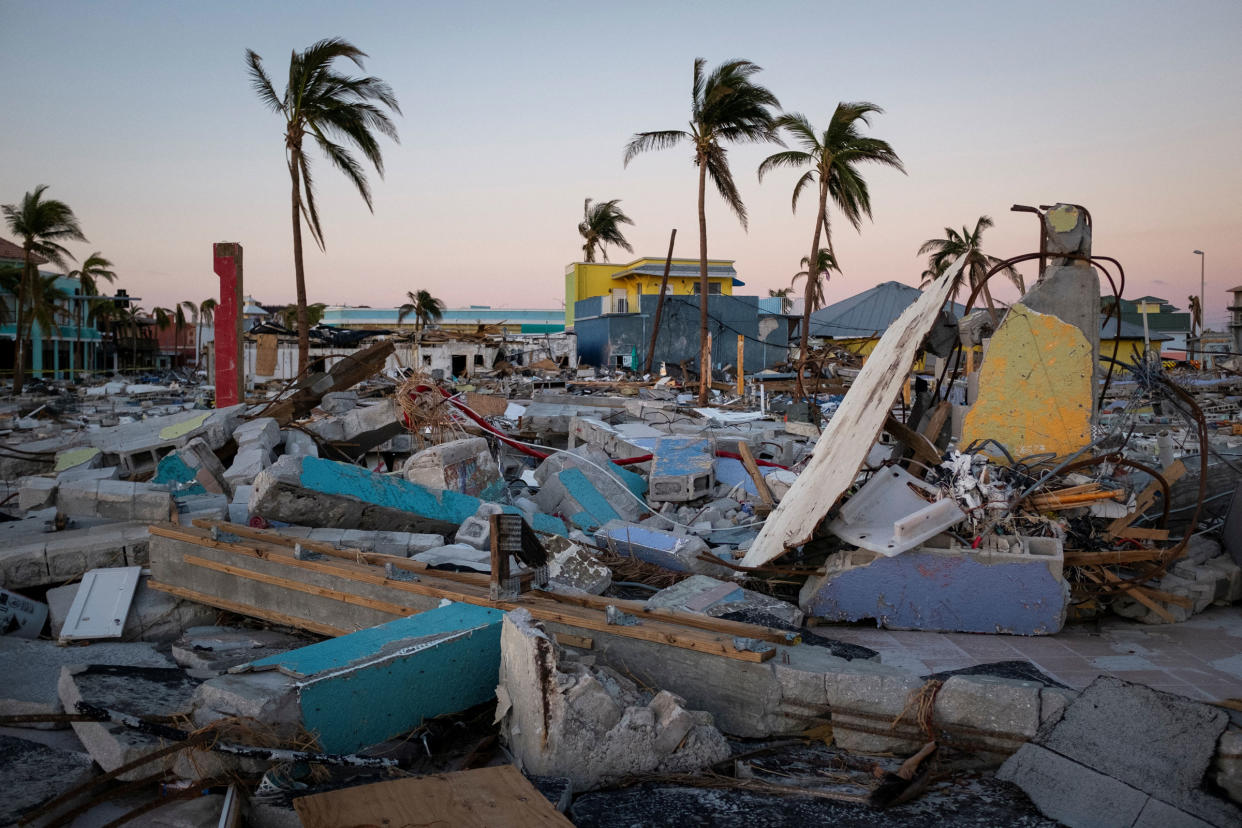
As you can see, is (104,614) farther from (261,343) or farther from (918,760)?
(261,343)

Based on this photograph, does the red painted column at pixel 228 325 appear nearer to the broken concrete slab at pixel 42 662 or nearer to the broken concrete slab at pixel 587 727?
the broken concrete slab at pixel 42 662

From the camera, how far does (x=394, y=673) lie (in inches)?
146

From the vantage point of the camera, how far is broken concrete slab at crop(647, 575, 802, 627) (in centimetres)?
480

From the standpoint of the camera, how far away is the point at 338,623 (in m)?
5.03

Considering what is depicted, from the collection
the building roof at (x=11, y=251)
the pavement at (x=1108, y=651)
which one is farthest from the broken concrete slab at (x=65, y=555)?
the building roof at (x=11, y=251)

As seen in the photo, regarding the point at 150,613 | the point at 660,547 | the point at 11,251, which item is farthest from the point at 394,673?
the point at 11,251

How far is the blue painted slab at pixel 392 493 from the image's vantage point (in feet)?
20.2

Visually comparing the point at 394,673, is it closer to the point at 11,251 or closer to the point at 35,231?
the point at 35,231

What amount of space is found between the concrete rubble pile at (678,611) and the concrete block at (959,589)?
0.02 meters

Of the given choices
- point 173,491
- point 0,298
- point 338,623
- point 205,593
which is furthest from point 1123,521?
point 0,298

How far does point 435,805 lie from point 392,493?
13.0ft

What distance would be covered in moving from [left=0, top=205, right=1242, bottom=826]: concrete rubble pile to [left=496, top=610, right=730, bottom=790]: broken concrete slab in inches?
0.5

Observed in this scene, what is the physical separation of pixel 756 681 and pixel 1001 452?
8.95 feet

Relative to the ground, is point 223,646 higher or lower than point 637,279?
lower
